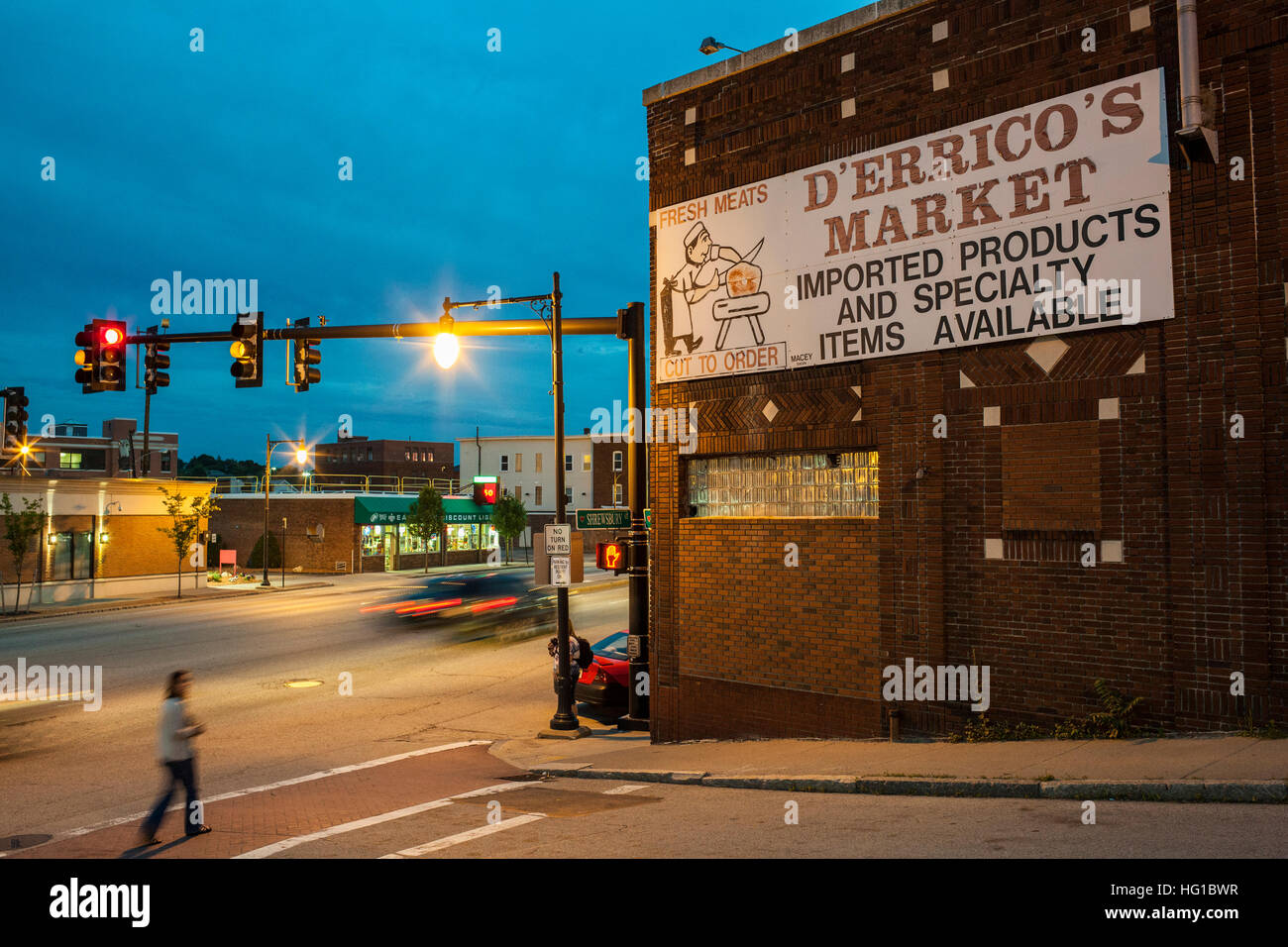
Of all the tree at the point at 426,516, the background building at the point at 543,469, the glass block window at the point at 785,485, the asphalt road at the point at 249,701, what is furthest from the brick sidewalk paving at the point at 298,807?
the background building at the point at 543,469

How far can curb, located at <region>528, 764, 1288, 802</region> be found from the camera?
8.13 metres

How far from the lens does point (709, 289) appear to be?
1470 cm

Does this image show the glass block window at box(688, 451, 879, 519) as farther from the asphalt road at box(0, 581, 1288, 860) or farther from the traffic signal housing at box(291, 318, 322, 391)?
the traffic signal housing at box(291, 318, 322, 391)

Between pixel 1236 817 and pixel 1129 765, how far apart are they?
59.8 inches

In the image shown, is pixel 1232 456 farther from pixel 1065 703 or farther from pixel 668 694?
pixel 668 694

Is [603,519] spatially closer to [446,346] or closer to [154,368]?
[446,346]

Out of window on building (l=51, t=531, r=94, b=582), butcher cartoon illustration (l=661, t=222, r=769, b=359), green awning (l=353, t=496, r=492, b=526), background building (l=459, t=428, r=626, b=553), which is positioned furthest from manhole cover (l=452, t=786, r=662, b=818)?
background building (l=459, t=428, r=626, b=553)

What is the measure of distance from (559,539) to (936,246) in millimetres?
7468

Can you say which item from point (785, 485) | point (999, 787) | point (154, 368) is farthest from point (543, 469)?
point (999, 787)

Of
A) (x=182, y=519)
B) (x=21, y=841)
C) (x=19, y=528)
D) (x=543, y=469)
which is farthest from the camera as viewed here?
(x=543, y=469)

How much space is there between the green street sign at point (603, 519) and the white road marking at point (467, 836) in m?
5.65

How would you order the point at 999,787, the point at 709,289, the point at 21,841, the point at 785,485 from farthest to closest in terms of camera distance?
the point at 709,289 → the point at 785,485 → the point at 21,841 → the point at 999,787

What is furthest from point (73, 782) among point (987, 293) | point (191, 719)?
point (987, 293)

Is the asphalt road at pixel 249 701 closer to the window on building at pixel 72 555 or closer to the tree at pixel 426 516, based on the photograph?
the window on building at pixel 72 555
